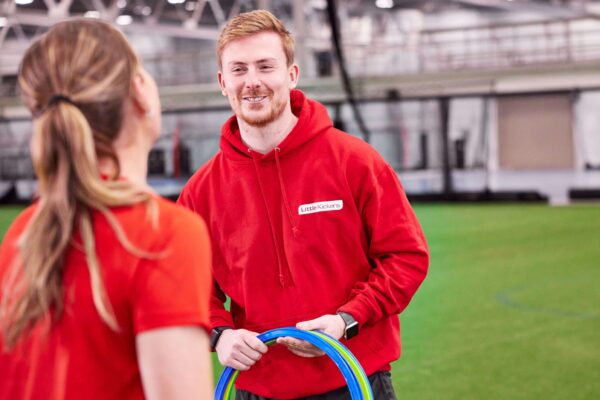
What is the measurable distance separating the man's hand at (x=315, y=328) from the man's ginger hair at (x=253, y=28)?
2.81 feet

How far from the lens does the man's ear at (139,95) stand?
1.55m

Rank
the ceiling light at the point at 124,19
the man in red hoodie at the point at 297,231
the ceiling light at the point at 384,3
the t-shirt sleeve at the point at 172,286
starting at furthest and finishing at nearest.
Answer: the ceiling light at the point at 384,3 → the ceiling light at the point at 124,19 → the man in red hoodie at the point at 297,231 → the t-shirt sleeve at the point at 172,286

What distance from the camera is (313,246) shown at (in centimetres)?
275

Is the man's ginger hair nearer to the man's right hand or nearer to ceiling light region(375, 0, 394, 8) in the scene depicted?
the man's right hand

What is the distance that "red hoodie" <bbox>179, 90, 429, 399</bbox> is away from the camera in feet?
8.98

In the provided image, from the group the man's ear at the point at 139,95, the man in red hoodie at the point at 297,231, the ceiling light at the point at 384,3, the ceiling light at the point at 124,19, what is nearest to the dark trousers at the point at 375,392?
the man in red hoodie at the point at 297,231

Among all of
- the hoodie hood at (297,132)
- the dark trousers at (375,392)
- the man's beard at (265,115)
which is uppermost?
the man's beard at (265,115)

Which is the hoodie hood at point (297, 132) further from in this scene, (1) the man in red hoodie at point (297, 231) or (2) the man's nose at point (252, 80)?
(2) the man's nose at point (252, 80)

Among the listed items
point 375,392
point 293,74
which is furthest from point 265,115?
point 375,392

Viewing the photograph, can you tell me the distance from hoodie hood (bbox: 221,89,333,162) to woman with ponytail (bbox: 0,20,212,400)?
1316 millimetres

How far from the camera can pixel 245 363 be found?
262 cm

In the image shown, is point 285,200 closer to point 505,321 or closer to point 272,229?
point 272,229

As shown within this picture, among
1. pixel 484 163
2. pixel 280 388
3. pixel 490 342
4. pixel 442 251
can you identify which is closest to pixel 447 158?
pixel 484 163

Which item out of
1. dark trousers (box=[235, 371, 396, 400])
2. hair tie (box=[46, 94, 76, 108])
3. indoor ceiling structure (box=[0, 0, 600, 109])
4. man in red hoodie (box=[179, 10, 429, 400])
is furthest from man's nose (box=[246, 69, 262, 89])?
indoor ceiling structure (box=[0, 0, 600, 109])
